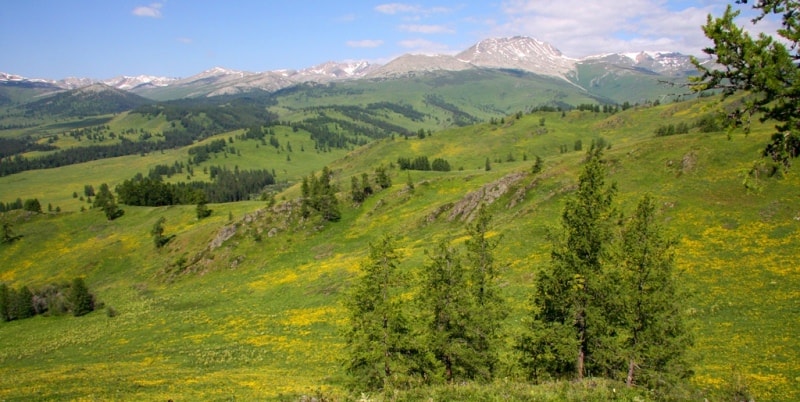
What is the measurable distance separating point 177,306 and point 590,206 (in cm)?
6725

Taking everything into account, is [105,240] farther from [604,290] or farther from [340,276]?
[604,290]

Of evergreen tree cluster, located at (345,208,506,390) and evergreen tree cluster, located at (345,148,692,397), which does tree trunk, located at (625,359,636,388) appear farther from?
evergreen tree cluster, located at (345,208,506,390)

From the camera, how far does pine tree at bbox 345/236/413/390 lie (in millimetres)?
22750

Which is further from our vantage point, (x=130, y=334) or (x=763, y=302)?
(x=130, y=334)

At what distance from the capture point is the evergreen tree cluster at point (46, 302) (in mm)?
70750

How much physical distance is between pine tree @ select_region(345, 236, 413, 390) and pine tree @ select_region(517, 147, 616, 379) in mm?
7054

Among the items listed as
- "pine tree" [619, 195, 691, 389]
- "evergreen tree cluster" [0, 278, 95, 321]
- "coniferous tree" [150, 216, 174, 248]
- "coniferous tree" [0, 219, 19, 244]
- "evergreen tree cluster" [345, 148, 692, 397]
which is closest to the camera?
Answer: "pine tree" [619, 195, 691, 389]

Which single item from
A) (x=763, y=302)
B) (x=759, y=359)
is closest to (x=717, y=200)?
(x=763, y=302)

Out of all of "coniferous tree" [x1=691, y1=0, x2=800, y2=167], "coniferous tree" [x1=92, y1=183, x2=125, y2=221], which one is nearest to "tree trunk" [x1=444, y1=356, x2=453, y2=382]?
"coniferous tree" [x1=691, y1=0, x2=800, y2=167]

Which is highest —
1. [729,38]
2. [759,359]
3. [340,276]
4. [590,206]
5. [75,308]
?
[729,38]

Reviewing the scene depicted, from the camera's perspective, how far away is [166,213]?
124 m

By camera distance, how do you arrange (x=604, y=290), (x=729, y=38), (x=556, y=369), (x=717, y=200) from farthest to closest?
1. (x=717, y=200)
2. (x=556, y=369)
3. (x=604, y=290)
4. (x=729, y=38)

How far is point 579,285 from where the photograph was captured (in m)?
20.8

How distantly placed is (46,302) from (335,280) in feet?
178
